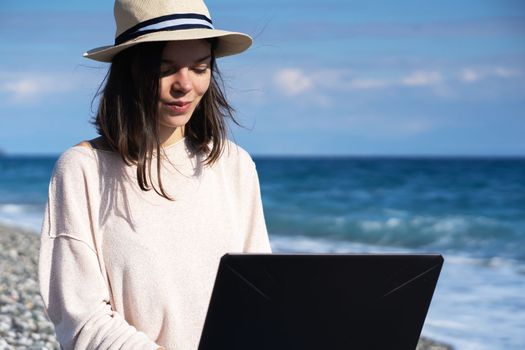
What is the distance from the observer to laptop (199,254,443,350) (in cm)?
186

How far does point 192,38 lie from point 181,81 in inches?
4.2

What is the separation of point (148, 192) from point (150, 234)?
119 millimetres

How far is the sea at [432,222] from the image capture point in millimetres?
7816

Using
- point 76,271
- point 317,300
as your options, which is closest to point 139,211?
point 76,271

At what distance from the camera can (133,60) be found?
243 cm

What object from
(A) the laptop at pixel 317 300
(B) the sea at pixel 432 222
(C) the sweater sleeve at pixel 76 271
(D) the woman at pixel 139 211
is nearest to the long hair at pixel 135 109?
(D) the woman at pixel 139 211

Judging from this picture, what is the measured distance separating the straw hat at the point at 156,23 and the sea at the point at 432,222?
4.71 m

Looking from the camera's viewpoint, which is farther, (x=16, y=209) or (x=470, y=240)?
(x=16, y=209)

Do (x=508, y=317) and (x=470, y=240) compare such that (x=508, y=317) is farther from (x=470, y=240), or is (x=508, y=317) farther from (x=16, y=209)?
(x=16, y=209)

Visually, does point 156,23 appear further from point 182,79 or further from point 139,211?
point 139,211

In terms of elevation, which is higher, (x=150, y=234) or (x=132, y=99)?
(x=132, y=99)

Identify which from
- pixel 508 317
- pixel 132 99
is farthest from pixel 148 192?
pixel 508 317

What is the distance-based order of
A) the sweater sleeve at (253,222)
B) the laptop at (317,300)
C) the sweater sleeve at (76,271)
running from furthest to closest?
the sweater sleeve at (253,222)
the sweater sleeve at (76,271)
the laptop at (317,300)

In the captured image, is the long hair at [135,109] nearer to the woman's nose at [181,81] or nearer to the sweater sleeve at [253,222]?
the woman's nose at [181,81]
